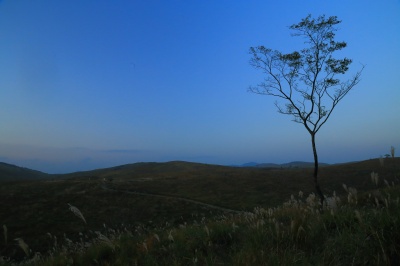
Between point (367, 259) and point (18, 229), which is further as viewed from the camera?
point (18, 229)

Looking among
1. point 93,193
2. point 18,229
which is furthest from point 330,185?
point 18,229

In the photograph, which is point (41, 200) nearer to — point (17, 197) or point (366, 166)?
point (17, 197)

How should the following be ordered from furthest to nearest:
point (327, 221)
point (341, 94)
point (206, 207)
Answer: point (206, 207)
point (341, 94)
point (327, 221)

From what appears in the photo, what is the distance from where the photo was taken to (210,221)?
12.6 meters

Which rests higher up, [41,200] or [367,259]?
[367,259]

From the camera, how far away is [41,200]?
61.9 m

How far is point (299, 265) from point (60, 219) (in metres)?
53.7

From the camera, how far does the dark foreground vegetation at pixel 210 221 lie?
18.0 feet

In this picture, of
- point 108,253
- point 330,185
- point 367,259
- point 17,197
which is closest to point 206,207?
point 330,185

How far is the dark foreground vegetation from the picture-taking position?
5500 millimetres

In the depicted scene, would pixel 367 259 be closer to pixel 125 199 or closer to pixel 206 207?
pixel 206 207

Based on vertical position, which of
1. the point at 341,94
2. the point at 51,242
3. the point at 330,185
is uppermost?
the point at 341,94

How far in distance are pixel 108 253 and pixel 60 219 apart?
158 feet

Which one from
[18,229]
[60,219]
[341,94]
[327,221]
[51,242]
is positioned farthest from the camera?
[60,219]
